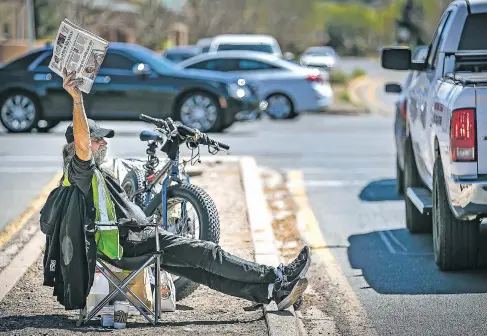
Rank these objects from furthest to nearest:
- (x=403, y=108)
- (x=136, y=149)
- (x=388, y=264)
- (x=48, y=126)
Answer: (x=48, y=126) < (x=136, y=149) < (x=403, y=108) < (x=388, y=264)

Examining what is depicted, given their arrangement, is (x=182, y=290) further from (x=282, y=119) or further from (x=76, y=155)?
(x=282, y=119)

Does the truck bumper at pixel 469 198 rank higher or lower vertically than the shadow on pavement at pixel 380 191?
higher

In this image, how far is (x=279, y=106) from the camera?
25422 mm

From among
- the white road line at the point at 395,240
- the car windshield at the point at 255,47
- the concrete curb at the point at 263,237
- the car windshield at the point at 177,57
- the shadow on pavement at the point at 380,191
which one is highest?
the car windshield at the point at 255,47

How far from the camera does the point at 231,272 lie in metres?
6.89

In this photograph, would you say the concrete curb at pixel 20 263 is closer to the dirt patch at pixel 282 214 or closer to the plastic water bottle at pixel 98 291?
the plastic water bottle at pixel 98 291

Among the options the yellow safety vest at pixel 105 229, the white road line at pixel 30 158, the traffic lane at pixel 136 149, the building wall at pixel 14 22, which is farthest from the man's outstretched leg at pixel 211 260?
the building wall at pixel 14 22

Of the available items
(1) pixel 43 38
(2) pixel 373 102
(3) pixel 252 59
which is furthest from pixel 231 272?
(1) pixel 43 38

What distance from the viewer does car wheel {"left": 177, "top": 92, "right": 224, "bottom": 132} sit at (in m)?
20.4

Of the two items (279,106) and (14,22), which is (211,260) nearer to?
(279,106)

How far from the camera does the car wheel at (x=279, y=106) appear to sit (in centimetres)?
2545

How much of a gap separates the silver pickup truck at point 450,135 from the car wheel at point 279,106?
47.8ft

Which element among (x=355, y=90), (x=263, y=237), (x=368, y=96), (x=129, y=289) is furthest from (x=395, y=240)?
(x=355, y=90)

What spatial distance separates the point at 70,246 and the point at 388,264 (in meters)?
3.16
